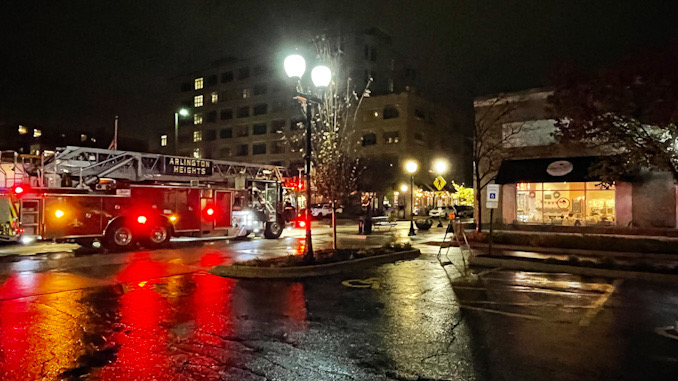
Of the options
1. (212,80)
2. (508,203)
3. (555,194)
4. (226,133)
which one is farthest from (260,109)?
(555,194)

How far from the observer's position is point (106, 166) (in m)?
18.8

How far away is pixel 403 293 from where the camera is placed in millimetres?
9914

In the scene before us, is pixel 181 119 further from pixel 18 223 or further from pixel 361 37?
pixel 18 223

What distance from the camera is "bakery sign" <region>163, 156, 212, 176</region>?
20409 millimetres

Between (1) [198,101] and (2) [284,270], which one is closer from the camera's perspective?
(2) [284,270]

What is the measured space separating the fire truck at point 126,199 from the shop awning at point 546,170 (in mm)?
11496

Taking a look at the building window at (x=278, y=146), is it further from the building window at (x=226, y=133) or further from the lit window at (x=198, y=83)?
the lit window at (x=198, y=83)

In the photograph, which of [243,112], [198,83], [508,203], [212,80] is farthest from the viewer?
[198,83]

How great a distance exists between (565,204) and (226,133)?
61.3 m

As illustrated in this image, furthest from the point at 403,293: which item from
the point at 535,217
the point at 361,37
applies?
the point at 361,37

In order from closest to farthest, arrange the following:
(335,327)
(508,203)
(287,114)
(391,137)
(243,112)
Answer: (335,327) → (508,203) → (391,137) → (287,114) → (243,112)

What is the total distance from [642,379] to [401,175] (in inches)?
2037

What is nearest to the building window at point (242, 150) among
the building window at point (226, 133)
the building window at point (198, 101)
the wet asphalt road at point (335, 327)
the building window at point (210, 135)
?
the building window at point (226, 133)

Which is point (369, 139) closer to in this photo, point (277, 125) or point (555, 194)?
point (277, 125)
